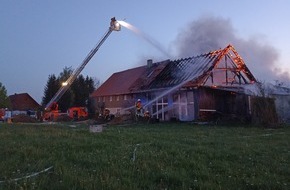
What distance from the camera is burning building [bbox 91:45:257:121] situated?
34.6 meters

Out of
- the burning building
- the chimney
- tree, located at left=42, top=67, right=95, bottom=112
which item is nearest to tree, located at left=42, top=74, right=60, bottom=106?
tree, located at left=42, top=67, right=95, bottom=112

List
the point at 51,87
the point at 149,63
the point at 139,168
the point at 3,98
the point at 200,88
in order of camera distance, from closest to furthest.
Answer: the point at 139,168
the point at 200,88
the point at 149,63
the point at 3,98
the point at 51,87

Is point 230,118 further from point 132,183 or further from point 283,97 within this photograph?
point 132,183

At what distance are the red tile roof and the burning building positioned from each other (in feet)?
171

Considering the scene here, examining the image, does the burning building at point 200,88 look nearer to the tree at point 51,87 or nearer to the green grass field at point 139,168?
the green grass field at point 139,168

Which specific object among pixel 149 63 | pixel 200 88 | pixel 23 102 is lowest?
pixel 200 88

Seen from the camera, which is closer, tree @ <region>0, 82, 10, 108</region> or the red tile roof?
tree @ <region>0, 82, 10, 108</region>

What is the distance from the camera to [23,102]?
90875 millimetres

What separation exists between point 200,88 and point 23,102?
6537 cm

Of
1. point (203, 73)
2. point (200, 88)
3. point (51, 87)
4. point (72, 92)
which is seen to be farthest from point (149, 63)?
point (51, 87)

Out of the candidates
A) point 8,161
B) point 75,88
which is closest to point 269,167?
point 8,161

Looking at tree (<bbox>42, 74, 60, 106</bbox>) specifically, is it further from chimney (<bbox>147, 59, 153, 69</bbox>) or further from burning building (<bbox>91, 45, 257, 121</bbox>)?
burning building (<bbox>91, 45, 257, 121</bbox>)

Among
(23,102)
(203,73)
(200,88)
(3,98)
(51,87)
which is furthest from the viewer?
(23,102)

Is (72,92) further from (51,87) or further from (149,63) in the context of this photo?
(149,63)
